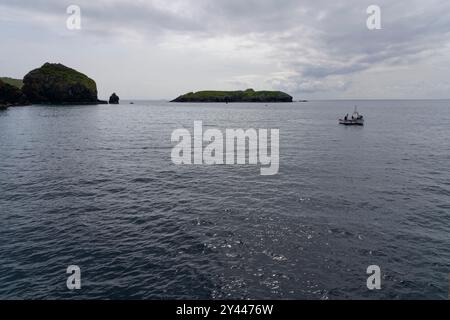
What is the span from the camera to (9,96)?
588ft

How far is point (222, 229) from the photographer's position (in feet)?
83.0

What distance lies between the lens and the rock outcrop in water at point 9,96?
173 meters

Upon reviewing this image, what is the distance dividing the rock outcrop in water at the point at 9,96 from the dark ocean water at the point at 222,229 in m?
162

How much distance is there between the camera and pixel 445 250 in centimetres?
2220

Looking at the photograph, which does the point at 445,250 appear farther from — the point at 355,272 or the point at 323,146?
the point at 323,146

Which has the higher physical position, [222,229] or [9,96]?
[9,96]

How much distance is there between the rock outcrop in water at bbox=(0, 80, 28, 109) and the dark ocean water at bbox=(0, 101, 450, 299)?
6389 inches

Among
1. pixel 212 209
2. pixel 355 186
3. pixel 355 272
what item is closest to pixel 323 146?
pixel 355 186

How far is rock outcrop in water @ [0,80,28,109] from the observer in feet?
567

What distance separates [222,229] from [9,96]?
209 metres

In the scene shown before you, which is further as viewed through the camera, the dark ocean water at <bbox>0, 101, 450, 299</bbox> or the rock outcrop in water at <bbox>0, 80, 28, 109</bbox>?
the rock outcrop in water at <bbox>0, 80, 28, 109</bbox>

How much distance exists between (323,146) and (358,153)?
9473 mm

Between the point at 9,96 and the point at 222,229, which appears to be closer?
the point at 222,229

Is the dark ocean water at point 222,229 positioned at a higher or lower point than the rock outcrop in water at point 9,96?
lower
